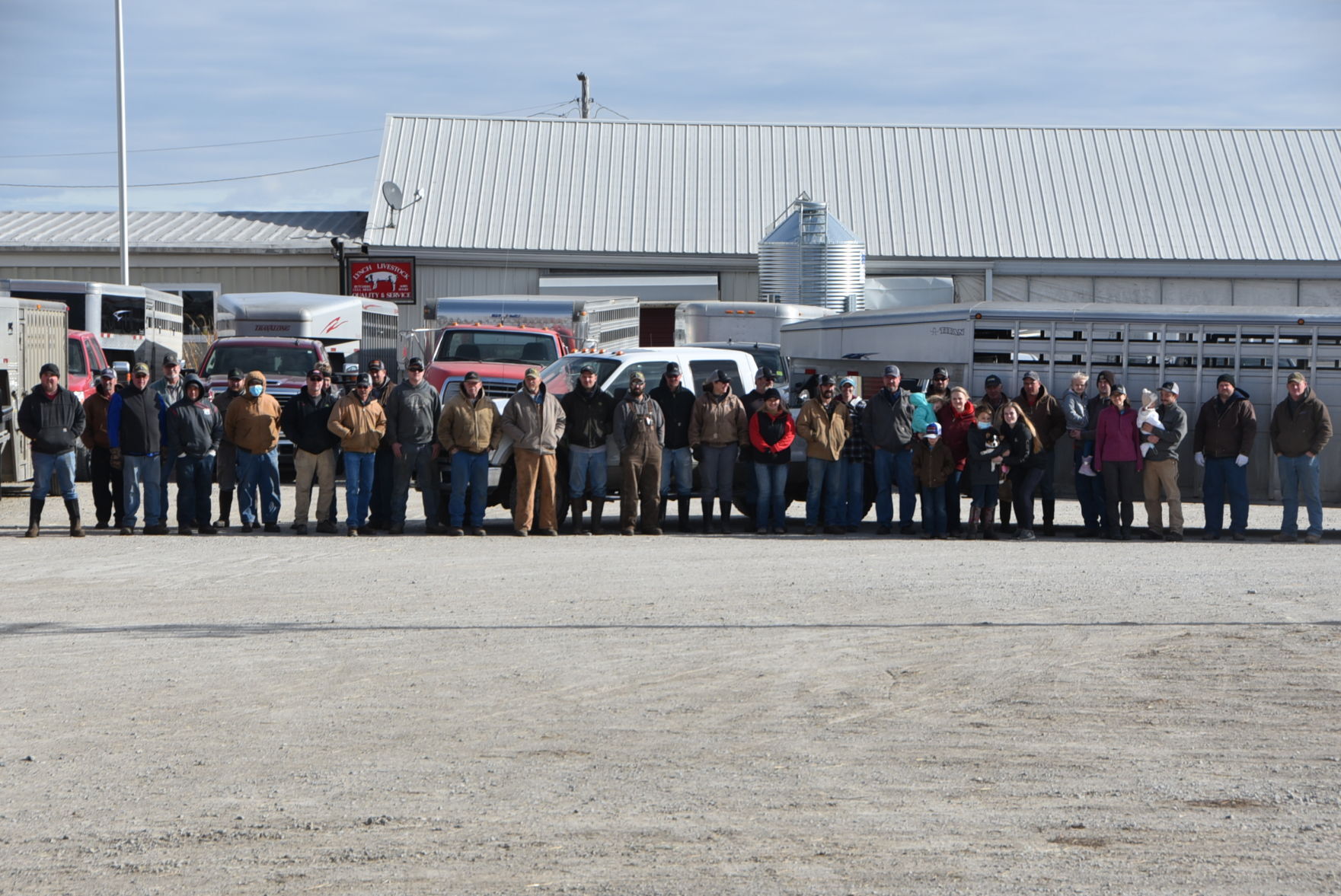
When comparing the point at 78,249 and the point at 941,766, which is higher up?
the point at 78,249

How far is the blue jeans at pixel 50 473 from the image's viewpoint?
45.2 feet

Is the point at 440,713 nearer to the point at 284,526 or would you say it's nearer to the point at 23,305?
the point at 284,526

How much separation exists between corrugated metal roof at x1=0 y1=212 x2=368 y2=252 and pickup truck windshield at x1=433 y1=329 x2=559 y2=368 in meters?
14.7

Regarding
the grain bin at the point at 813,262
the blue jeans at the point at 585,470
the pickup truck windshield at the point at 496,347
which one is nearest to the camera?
the blue jeans at the point at 585,470

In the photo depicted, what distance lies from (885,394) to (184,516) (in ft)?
23.4

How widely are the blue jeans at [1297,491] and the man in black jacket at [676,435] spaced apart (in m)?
6.00

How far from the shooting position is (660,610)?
32.5 feet

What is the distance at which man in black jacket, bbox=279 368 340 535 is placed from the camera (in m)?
14.4

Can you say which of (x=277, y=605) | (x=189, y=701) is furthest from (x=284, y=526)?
(x=189, y=701)

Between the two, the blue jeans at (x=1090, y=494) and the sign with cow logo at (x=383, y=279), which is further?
the sign with cow logo at (x=383, y=279)

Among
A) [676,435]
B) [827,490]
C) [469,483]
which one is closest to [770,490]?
[827,490]

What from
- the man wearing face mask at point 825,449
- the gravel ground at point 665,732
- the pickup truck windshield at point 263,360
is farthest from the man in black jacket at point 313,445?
the pickup truck windshield at point 263,360

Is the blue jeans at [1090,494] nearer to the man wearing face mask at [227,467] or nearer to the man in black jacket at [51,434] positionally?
the man wearing face mask at [227,467]

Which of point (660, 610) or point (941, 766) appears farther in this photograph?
point (660, 610)
